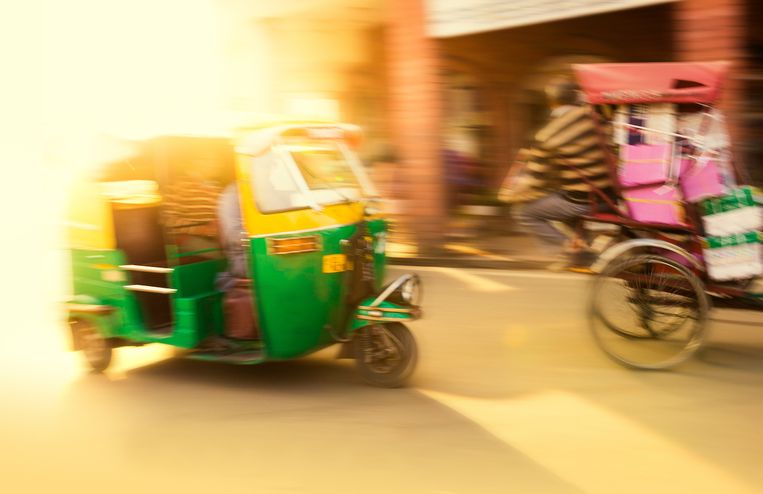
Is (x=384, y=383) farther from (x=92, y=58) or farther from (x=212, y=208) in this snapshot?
(x=92, y=58)

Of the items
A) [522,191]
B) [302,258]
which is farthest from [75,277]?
[522,191]

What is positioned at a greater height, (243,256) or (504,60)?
(504,60)

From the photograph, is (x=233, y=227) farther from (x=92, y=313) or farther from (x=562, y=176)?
(x=562, y=176)

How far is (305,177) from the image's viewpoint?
5184mm

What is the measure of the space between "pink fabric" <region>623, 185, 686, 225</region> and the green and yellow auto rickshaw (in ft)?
5.18

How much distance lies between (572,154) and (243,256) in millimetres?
2477

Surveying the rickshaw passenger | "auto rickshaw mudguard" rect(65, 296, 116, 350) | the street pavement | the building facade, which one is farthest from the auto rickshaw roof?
the building facade

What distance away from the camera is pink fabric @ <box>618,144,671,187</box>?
16.5 feet

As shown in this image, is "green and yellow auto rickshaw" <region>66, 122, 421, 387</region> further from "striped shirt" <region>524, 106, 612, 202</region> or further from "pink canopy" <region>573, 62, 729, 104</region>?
"pink canopy" <region>573, 62, 729, 104</region>

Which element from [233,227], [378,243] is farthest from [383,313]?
[233,227]

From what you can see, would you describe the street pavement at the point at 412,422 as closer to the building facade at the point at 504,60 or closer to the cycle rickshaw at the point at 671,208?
the cycle rickshaw at the point at 671,208

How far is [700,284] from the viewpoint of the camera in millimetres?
4910

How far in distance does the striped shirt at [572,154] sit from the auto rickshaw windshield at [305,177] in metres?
1.37

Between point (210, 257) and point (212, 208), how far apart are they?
14.9 inches
